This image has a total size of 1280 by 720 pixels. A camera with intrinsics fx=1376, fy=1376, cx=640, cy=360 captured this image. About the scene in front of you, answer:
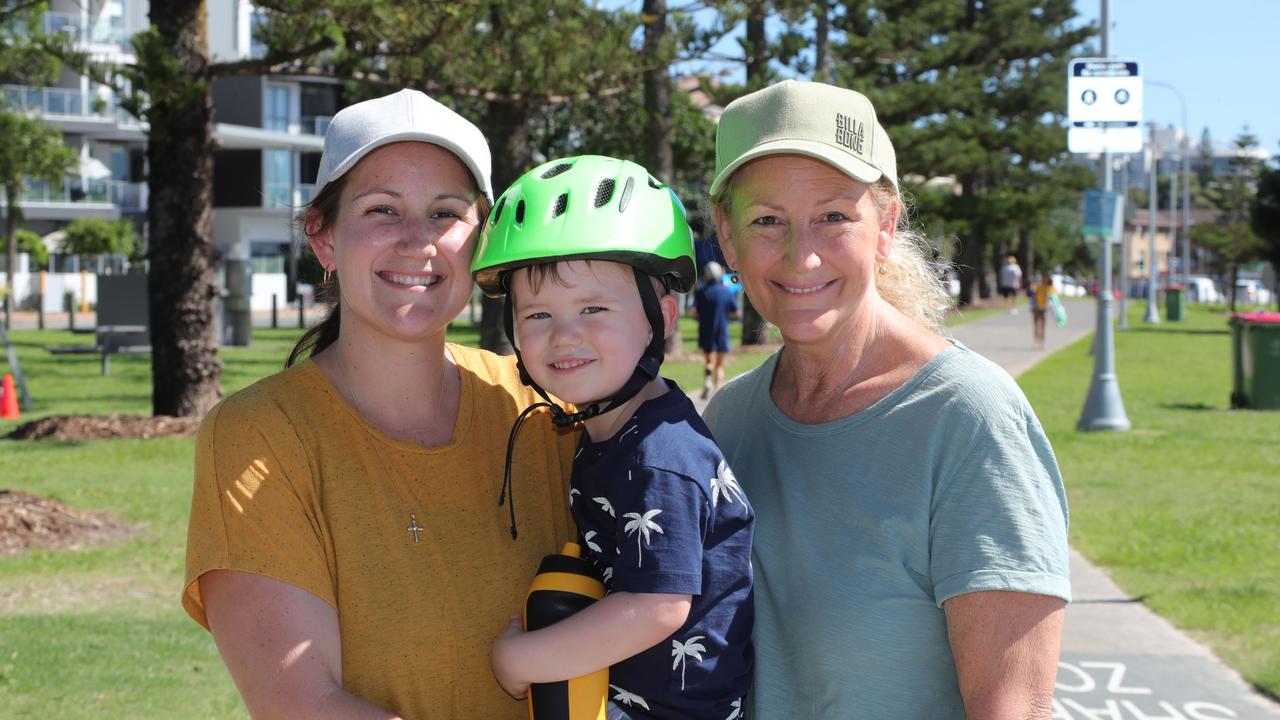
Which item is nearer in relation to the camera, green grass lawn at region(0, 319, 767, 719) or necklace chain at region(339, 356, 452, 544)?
necklace chain at region(339, 356, 452, 544)

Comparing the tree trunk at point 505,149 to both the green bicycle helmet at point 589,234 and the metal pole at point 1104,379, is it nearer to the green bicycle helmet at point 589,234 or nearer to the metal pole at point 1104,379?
the metal pole at point 1104,379

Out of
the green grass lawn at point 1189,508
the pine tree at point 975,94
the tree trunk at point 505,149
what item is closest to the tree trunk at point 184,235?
the tree trunk at point 505,149

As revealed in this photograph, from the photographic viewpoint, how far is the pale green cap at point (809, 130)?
242cm

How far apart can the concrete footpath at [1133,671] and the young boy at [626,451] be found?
13.8ft

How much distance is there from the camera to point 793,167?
2494mm

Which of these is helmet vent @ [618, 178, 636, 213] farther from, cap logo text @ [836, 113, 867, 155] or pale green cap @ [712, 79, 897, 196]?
cap logo text @ [836, 113, 867, 155]

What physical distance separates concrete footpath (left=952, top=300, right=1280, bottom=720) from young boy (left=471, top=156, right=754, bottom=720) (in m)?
4.20

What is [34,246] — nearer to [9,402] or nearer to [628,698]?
[9,402]

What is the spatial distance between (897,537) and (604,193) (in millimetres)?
845

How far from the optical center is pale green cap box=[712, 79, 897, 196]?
2424mm

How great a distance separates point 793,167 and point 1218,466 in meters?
12.2

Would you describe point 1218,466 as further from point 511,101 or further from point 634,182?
point 634,182

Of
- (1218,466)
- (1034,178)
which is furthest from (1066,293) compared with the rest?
(1218,466)

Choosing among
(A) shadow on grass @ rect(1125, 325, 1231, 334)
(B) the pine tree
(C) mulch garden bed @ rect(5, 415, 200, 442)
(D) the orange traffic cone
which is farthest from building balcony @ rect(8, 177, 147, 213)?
(C) mulch garden bed @ rect(5, 415, 200, 442)
